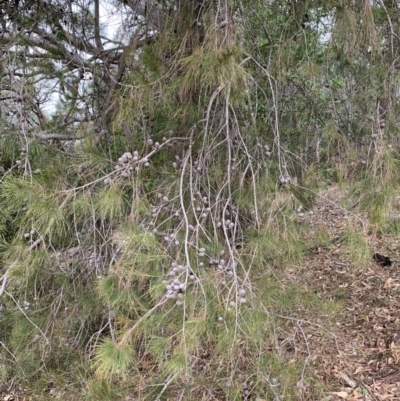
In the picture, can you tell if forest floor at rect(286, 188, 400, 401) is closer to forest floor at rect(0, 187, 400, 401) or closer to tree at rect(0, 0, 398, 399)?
forest floor at rect(0, 187, 400, 401)

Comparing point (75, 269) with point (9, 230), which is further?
point (9, 230)

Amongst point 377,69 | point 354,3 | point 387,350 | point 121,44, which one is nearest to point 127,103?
point 121,44

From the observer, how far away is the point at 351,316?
11.1ft

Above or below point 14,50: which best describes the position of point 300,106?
below

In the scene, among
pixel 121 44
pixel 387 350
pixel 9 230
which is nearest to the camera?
pixel 121 44

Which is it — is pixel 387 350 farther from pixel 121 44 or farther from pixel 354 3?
pixel 121 44

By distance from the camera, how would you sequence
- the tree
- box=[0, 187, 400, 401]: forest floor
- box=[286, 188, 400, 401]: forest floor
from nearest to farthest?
the tree, box=[0, 187, 400, 401]: forest floor, box=[286, 188, 400, 401]: forest floor

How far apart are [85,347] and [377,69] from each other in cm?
207

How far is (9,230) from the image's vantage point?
2584 millimetres

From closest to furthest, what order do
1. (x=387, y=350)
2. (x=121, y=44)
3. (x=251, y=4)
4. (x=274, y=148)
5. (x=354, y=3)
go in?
(x=354, y=3)
(x=274, y=148)
(x=251, y=4)
(x=121, y=44)
(x=387, y=350)

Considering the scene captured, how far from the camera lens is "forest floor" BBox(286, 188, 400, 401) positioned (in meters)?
1.97

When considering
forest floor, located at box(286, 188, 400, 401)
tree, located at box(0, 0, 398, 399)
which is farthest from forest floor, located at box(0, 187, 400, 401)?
tree, located at box(0, 0, 398, 399)

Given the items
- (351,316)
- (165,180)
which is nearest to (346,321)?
(351,316)

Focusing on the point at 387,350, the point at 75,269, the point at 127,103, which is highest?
the point at 127,103
